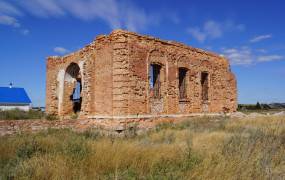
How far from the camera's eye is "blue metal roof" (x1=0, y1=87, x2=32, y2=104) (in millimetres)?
33531

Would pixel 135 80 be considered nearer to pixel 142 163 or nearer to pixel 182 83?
pixel 182 83

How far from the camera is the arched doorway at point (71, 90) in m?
19.0

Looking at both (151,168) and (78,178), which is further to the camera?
(151,168)

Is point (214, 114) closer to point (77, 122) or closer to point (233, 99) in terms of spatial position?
point (233, 99)

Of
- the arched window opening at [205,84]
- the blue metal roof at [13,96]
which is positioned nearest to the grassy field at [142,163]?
the arched window opening at [205,84]

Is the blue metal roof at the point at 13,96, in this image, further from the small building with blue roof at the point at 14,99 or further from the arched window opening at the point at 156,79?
the arched window opening at the point at 156,79

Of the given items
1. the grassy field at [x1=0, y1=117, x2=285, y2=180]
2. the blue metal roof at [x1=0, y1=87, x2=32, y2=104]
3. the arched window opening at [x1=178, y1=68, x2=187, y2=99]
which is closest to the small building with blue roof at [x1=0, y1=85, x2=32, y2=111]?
the blue metal roof at [x1=0, y1=87, x2=32, y2=104]

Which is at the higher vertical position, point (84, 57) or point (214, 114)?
point (84, 57)

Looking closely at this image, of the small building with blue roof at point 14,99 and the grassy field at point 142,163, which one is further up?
the small building with blue roof at point 14,99

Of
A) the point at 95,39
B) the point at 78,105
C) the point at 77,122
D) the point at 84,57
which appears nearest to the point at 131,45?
the point at 95,39

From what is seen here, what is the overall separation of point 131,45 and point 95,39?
2.30 m

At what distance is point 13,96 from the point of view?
1368 inches

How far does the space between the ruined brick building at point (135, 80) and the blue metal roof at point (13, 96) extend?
1556 centimetres

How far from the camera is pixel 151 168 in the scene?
5660 mm
